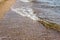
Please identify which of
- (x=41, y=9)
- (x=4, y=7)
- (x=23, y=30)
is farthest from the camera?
(x=4, y=7)

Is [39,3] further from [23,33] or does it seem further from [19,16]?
[23,33]

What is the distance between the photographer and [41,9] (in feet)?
5.87

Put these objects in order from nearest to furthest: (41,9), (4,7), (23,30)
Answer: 1. (23,30)
2. (41,9)
3. (4,7)

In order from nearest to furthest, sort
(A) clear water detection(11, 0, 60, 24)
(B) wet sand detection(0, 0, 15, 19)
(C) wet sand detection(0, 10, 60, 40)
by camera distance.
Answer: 1. (C) wet sand detection(0, 10, 60, 40)
2. (A) clear water detection(11, 0, 60, 24)
3. (B) wet sand detection(0, 0, 15, 19)

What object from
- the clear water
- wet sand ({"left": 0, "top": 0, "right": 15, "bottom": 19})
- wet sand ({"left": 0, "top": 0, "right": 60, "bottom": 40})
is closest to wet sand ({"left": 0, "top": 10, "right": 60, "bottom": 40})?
wet sand ({"left": 0, "top": 0, "right": 60, "bottom": 40})

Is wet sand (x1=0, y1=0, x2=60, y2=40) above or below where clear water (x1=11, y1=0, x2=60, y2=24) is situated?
below

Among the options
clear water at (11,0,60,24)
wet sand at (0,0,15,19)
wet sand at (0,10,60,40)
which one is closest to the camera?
wet sand at (0,10,60,40)

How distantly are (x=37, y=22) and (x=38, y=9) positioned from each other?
1.19 ft

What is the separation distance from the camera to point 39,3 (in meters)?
2.03

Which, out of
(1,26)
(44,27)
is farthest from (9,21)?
(44,27)

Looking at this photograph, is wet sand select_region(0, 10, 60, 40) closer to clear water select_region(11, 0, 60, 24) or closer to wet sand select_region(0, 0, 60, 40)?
wet sand select_region(0, 0, 60, 40)

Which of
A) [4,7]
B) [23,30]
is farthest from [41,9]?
[4,7]

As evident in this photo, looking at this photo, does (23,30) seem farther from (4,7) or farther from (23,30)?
(4,7)

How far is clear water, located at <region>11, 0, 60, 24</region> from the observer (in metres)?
1.59
